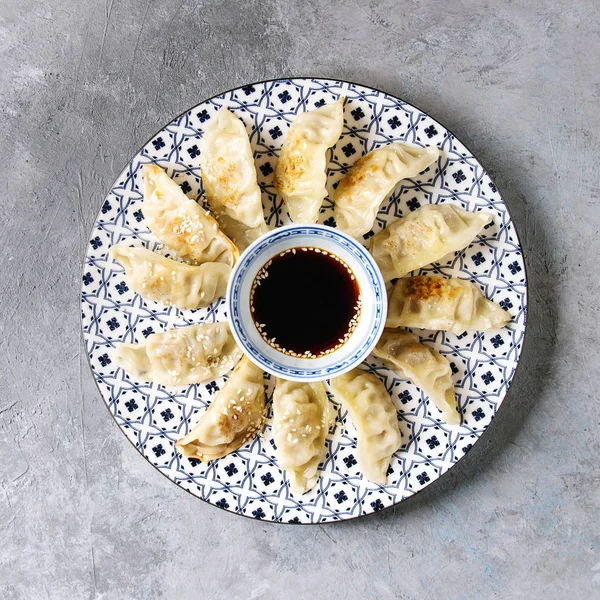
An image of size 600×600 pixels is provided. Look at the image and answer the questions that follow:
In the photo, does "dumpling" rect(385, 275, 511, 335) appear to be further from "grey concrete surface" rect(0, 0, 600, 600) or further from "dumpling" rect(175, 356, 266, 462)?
"dumpling" rect(175, 356, 266, 462)

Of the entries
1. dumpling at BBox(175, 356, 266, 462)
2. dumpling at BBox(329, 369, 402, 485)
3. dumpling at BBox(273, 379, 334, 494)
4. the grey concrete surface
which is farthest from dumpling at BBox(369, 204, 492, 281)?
dumpling at BBox(175, 356, 266, 462)

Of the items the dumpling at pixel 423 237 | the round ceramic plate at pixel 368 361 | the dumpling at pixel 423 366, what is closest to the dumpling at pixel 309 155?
the round ceramic plate at pixel 368 361

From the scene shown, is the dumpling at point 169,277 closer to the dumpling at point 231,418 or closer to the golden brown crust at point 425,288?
the dumpling at point 231,418

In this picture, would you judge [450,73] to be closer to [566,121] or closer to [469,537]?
[566,121]

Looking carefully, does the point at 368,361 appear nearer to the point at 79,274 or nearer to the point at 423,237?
the point at 423,237

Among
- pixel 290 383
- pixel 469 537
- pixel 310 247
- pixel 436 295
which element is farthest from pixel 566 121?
pixel 469 537

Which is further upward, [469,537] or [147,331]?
[147,331]
